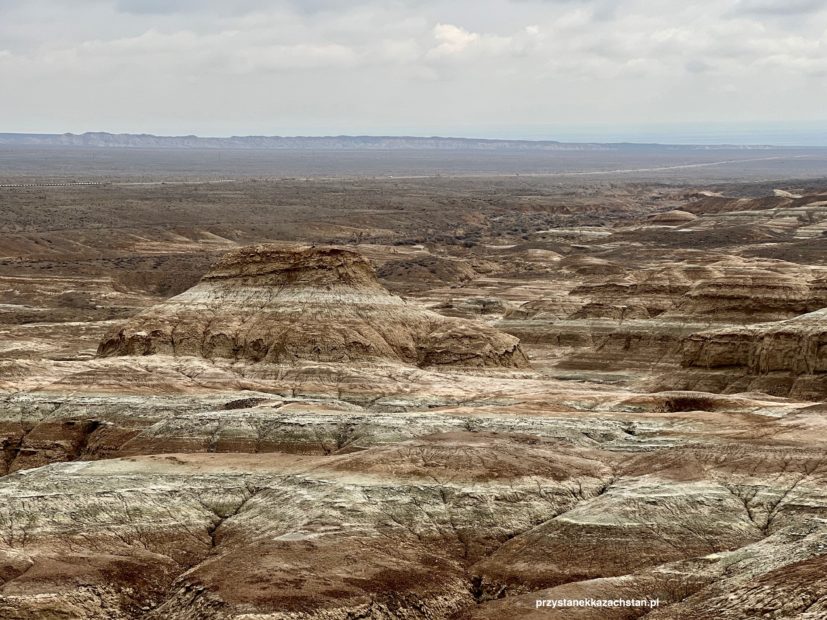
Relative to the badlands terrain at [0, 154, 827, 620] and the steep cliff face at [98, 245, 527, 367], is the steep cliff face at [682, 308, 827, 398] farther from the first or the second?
the steep cliff face at [98, 245, 527, 367]

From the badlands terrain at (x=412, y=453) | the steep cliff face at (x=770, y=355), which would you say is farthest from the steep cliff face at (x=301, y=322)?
the steep cliff face at (x=770, y=355)

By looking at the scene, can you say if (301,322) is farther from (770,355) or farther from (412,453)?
(412,453)

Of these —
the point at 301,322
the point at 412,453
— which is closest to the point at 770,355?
the point at 301,322

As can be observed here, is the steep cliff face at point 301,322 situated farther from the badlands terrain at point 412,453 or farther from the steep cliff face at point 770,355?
the steep cliff face at point 770,355

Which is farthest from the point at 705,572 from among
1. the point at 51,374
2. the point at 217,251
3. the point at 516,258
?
the point at 217,251

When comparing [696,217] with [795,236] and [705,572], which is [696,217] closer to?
[795,236]

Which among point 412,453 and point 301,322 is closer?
point 412,453
